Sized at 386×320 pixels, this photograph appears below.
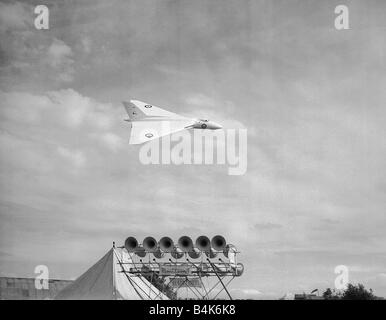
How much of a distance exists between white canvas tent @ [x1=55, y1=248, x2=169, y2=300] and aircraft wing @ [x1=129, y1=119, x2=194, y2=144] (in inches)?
266

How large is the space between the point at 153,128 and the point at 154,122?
59cm

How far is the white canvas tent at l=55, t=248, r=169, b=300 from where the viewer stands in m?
26.4

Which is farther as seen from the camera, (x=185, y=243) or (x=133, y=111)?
(x=133, y=111)

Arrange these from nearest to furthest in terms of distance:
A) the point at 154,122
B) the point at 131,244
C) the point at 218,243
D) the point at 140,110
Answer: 1. the point at 218,243
2. the point at 131,244
3. the point at 140,110
4. the point at 154,122

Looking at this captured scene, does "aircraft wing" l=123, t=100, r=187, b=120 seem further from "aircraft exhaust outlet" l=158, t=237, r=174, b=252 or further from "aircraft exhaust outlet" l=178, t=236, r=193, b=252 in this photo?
"aircraft exhaust outlet" l=178, t=236, r=193, b=252

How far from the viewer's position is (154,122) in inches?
1344

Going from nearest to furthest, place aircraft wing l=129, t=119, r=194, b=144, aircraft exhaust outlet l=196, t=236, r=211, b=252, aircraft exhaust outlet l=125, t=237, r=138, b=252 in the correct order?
1. aircraft exhaust outlet l=196, t=236, r=211, b=252
2. aircraft exhaust outlet l=125, t=237, r=138, b=252
3. aircraft wing l=129, t=119, r=194, b=144

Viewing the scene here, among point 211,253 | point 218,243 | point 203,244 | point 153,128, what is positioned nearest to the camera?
point 203,244

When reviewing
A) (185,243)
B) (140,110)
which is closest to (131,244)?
(185,243)

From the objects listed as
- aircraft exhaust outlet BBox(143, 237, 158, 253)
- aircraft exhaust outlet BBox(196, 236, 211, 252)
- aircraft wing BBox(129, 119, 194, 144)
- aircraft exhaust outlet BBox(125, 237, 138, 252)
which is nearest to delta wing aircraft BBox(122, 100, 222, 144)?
aircraft wing BBox(129, 119, 194, 144)

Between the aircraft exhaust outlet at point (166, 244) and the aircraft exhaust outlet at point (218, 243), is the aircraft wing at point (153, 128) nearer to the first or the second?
the aircraft exhaust outlet at point (166, 244)

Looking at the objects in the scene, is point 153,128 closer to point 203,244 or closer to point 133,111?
point 133,111

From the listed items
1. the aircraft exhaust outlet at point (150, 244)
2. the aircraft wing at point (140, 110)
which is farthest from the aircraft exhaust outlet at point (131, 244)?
the aircraft wing at point (140, 110)
